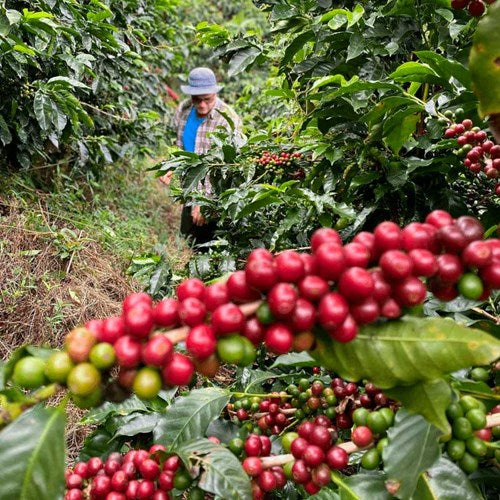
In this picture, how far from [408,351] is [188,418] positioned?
0.52m

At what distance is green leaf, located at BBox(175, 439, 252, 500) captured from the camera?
69 cm

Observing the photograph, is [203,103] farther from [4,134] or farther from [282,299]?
[282,299]

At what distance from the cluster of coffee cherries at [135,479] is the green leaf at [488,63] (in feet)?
2.26

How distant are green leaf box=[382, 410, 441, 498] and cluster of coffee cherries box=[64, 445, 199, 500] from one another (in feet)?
0.99

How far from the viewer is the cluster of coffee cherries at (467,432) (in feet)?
2.16

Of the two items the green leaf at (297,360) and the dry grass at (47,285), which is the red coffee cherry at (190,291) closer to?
the green leaf at (297,360)

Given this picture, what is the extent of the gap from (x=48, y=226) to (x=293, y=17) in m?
2.38

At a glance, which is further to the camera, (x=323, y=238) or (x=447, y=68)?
(x=447, y=68)

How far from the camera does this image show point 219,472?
713 mm

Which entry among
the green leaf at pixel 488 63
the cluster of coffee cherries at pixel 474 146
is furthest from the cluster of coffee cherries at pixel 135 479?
the cluster of coffee cherries at pixel 474 146

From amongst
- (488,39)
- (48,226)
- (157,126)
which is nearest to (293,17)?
(488,39)

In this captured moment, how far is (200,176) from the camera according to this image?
236 cm

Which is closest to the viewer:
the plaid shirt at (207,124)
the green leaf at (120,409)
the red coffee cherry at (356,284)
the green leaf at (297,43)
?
the red coffee cherry at (356,284)

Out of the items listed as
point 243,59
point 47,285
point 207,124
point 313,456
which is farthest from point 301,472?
point 207,124
